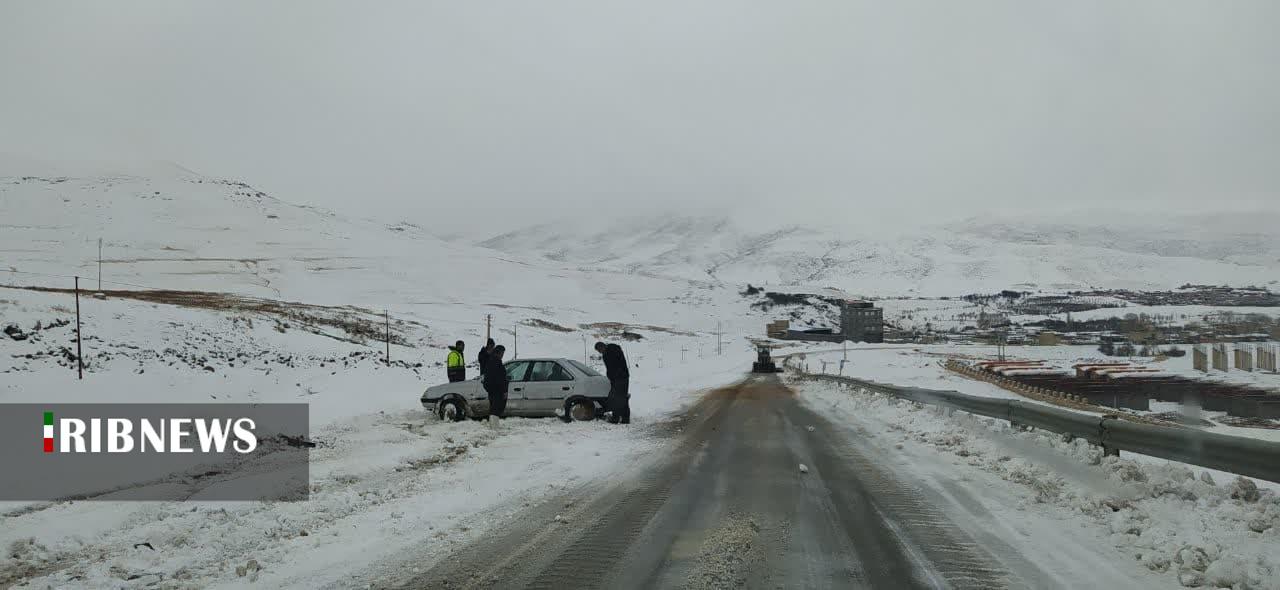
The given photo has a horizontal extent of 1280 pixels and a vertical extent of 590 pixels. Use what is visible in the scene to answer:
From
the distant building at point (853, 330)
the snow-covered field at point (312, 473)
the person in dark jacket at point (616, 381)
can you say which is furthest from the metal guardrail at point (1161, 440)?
the distant building at point (853, 330)

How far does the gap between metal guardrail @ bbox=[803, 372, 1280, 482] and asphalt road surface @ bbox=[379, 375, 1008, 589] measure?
103 inches

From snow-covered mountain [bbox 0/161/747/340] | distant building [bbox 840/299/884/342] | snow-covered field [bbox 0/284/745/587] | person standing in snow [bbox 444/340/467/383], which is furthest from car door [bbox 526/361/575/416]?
distant building [bbox 840/299/884/342]

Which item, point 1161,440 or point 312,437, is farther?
point 312,437

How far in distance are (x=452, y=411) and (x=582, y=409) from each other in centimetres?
273

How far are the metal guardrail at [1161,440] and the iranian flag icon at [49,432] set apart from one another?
13524 millimetres

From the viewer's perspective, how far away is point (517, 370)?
17.8m

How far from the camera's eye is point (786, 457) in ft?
39.5

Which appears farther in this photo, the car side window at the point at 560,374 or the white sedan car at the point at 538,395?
the car side window at the point at 560,374

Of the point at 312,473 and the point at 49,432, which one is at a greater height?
the point at 49,432

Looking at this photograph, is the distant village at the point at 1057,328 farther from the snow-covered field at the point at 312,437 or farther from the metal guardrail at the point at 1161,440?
the metal guardrail at the point at 1161,440

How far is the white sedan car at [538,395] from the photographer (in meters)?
16.7

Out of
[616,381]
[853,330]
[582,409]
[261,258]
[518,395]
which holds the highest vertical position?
[261,258]

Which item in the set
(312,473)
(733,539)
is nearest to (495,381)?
(312,473)

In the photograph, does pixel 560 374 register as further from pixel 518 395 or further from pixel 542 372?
pixel 518 395
